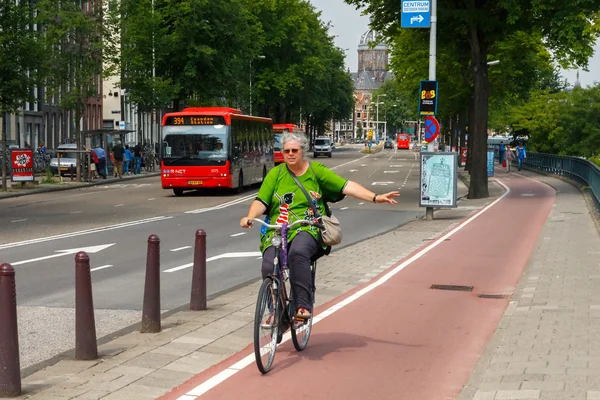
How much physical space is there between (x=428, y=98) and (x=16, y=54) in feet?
45.4

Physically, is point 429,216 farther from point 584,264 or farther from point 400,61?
point 400,61

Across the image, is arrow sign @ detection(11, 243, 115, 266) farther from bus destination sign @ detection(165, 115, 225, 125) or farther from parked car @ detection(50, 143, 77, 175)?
parked car @ detection(50, 143, 77, 175)

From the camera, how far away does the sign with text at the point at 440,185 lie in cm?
2684

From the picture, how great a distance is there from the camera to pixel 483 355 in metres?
8.36

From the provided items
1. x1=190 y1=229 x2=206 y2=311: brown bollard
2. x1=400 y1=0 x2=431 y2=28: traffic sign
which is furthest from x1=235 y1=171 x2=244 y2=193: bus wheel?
x1=190 y1=229 x2=206 y2=311: brown bollard

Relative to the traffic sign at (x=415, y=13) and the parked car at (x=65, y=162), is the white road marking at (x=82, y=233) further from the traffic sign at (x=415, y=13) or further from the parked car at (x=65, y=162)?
the parked car at (x=65, y=162)

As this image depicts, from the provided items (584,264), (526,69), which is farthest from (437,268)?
(526,69)

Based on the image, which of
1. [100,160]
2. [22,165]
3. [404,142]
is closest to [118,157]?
[100,160]

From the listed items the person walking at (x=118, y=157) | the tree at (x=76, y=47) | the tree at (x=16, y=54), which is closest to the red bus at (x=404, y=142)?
the person walking at (x=118, y=157)

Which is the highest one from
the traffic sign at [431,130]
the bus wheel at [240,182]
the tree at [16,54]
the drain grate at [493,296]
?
the tree at [16,54]

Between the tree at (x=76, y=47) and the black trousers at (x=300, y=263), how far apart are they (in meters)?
36.7

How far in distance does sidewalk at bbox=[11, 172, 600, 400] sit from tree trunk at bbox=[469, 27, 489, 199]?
→ 21084mm

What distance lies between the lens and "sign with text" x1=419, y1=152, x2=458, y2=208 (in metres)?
26.8

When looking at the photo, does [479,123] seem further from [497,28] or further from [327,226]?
[327,226]
